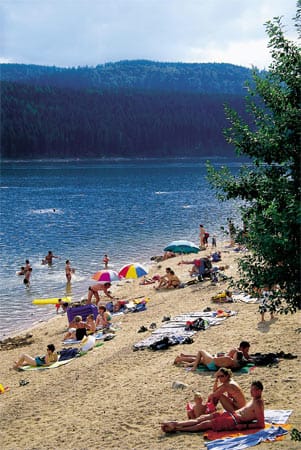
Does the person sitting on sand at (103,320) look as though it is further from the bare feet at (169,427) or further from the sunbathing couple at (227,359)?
the bare feet at (169,427)

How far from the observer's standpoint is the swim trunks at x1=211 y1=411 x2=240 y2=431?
1021 centimetres

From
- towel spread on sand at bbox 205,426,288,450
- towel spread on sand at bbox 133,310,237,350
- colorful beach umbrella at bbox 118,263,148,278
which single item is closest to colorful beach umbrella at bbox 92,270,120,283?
colorful beach umbrella at bbox 118,263,148,278

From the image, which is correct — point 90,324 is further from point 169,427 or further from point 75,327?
point 169,427

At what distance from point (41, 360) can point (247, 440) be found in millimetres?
8821

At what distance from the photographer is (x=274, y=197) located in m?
8.89

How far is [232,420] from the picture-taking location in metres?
10.3

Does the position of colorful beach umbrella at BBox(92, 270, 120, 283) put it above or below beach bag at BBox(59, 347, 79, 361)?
above

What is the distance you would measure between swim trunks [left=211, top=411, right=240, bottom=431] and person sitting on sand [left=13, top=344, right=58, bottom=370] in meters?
7.66

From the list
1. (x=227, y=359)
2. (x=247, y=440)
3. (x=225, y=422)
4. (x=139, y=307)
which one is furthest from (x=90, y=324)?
(x=247, y=440)

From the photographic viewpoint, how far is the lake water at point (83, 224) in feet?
101

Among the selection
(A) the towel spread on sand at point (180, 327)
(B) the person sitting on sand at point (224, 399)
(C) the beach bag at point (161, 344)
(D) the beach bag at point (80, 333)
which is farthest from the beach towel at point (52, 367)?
(B) the person sitting on sand at point (224, 399)

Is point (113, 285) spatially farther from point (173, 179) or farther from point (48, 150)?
point (48, 150)

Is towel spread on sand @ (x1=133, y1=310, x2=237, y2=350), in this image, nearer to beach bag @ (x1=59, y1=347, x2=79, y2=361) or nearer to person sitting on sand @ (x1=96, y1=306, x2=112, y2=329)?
beach bag @ (x1=59, y1=347, x2=79, y2=361)

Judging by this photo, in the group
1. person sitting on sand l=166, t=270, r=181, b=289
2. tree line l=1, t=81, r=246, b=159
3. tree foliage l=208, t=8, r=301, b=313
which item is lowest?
person sitting on sand l=166, t=270, r=181, b=289
